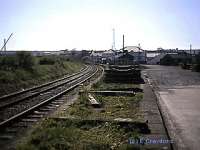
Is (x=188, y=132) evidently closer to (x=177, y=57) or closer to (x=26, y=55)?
(x=26, y=55)

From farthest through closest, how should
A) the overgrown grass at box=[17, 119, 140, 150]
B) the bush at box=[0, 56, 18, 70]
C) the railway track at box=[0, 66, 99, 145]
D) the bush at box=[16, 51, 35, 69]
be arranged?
the bush at box=[16, 51, 35, 69]
the bush at box=[0, 56, 18, 70]
the railway track at box=[0, 66, 99, 145]
the overgrown grass at box=[17, 119, 140, 150]

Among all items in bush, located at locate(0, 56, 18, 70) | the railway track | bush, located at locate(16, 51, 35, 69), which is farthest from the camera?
bush, located at locate(16, 51, 35, 69)

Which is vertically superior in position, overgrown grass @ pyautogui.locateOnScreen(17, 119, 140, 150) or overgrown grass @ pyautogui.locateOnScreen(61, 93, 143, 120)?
overgrown grass @ pyautogui.locateOnScreen(17, 119, 140, 150)

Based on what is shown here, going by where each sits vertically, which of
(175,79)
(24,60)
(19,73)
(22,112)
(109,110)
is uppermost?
(24,60)

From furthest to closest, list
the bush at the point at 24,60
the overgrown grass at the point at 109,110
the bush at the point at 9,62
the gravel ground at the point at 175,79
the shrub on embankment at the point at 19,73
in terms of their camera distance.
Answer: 1. the bush at the point at 24,60
2. the bush at the point at 9,62
3. the gravel ground at the point at 175,79
4. the shrub on embankment at the point at 19,73
5. the overgrown grass at the point at 109,110

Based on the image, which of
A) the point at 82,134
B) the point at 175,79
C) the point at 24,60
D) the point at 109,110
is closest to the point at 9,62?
the point at 24,60

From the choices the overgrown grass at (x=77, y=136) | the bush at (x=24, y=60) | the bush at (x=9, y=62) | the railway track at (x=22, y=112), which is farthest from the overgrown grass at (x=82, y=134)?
the bush at (x=24, y=60)

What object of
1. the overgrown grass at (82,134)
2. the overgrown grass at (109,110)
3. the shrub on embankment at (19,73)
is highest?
the shrub on embankment at (19,73)

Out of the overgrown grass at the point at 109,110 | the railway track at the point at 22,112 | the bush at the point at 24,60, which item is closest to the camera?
the railway track at the point at 22,112

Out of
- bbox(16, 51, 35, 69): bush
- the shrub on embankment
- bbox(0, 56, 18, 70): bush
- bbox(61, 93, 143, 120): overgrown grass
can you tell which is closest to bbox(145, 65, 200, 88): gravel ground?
the shrub on embankment

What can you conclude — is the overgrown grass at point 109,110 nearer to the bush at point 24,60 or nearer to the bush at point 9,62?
the bush at point 9,62

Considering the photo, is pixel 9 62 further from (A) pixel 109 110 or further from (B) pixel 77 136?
(B) pixel 77 136

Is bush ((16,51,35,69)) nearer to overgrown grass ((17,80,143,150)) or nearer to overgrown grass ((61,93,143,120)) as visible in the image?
overgrown grass ((61,93,143,120))

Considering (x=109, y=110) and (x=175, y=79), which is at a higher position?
(x=109, y=110)
